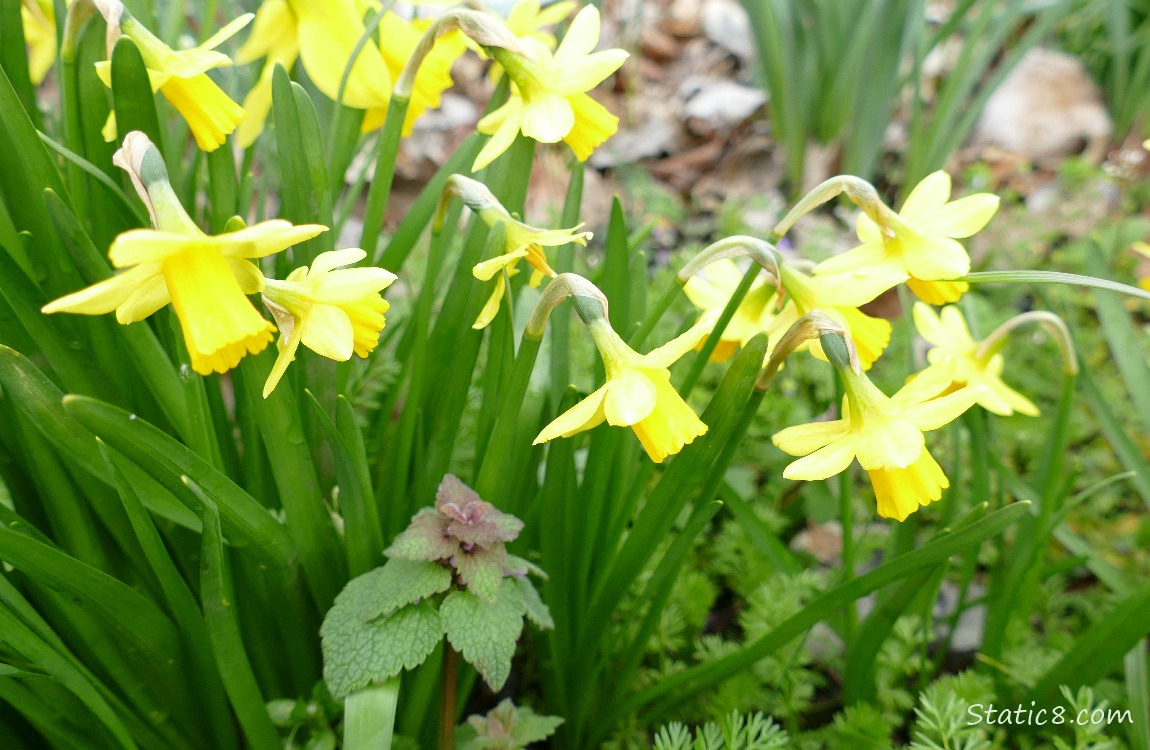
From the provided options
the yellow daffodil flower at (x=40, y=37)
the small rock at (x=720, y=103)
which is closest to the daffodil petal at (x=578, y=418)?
the yellow daffodil flower at (x=40, y=37)

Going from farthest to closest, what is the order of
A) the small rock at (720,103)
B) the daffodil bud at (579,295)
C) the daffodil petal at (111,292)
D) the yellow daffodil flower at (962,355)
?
the small rock at (720,103) → the yellow daffodil flower at (962,355) → the daffodil bud at (579,295) → the daffodil petal at (111,292)

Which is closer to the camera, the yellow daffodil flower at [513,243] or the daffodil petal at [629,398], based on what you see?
the daffodil petal at [629,398]

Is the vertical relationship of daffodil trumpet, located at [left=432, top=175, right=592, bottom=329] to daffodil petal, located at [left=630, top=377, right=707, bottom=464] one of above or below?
above

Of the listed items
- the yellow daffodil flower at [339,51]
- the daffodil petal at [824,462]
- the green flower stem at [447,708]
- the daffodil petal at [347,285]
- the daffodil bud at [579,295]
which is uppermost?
the yellow daffodil flower at [339,51]

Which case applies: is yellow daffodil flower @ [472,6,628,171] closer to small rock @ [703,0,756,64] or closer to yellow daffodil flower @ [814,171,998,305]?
yellow daffodil flower @ [814,171,998,305]

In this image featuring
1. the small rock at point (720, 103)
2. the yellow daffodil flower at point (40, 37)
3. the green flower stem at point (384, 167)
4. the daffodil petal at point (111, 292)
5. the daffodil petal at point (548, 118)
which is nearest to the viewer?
the daffodil petal at point (111, 292)

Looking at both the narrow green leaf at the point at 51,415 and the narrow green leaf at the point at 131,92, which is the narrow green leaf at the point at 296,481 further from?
the narrow green leaf at the point at 131,92

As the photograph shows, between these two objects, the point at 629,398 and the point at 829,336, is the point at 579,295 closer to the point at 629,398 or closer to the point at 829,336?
the point at 629,398

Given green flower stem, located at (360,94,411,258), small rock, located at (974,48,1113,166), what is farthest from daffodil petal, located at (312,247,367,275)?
small rock, located at (974,48,1113,166)
